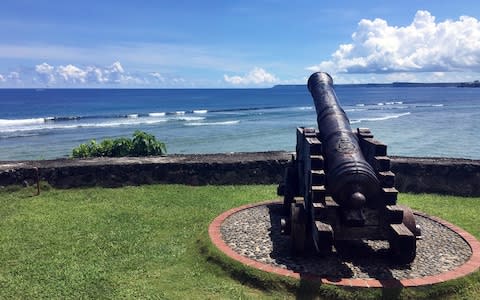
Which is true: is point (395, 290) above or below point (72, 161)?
below

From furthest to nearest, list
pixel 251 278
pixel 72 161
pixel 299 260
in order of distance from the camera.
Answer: pixel 72 161, pixel 299 260, pixel 251 278

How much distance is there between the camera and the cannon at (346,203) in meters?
5.64

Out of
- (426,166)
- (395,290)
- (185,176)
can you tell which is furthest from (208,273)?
(426,166)

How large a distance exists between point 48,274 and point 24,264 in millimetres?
544

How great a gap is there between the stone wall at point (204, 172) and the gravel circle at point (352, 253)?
9.95 feet

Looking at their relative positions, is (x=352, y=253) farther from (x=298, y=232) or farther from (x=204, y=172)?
(x=204, y=172)

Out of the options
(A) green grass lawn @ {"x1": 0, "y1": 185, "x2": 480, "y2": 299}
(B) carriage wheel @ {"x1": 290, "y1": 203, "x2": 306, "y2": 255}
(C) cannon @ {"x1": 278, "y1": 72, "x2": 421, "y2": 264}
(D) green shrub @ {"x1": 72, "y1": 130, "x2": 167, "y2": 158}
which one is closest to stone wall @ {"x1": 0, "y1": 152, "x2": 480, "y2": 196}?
(A) green grass lawn @ {"x1": 0, "y1": 185, "x2": 480, "y2": 299}

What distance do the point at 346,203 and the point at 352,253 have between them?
85 cm

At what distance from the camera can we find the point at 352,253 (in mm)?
6109

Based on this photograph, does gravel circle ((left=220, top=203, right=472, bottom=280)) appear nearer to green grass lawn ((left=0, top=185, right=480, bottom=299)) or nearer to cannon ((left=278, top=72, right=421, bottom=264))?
cannon ((left=278, top=72, right=421, bottom=264))

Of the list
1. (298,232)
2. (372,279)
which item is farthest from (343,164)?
(372,279)

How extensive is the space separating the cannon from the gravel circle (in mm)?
193

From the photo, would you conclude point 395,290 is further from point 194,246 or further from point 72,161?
point 72,161

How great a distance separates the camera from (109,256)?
626 centimetres
